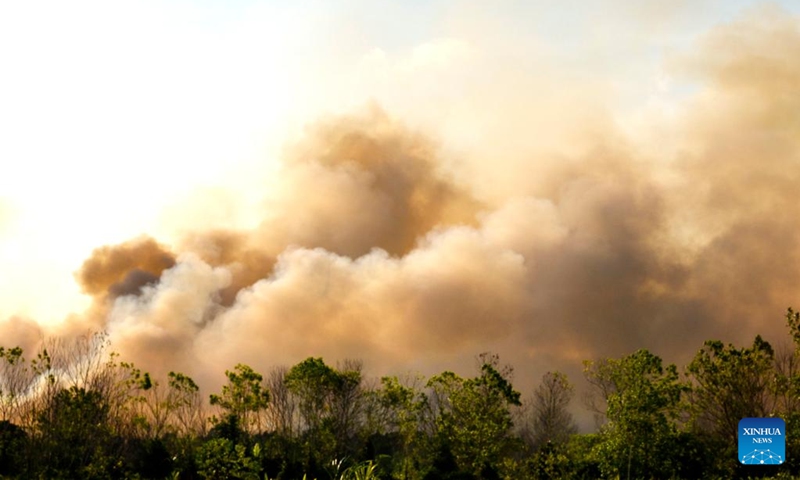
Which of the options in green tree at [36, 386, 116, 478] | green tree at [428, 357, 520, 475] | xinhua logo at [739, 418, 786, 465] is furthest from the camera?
green tree at [428, 357, 520, 475]

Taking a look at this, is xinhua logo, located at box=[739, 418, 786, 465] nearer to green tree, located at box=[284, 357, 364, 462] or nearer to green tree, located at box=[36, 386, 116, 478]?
green tree, located at box=[36, 386, 116, 478]

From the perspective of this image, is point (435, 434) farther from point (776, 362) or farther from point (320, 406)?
point (776, 362)

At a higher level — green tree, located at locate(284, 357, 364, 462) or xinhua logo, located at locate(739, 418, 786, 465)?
green tree, located at locate(284, 357, 364, 462)

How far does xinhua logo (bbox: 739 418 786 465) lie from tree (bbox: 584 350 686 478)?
36.5 feet

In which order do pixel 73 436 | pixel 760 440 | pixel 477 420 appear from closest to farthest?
pixel 760 440 → pixel 73 436 → pixel 477 420

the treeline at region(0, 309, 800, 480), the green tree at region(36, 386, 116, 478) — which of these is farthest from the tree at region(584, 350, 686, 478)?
the green tree at region(36, 386, 116, 478)

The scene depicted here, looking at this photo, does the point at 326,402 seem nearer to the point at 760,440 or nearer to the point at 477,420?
the point at 477,420

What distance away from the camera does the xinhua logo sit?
18203 millimetres

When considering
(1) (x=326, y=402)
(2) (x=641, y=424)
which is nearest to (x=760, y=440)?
(2) (x=641, y=424)

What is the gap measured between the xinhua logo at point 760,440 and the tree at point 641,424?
1112 centimetres

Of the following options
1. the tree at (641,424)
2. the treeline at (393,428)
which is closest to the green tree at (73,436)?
the treeline at (393,428)

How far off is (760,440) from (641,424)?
1190 centimetres

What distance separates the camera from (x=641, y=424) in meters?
30.5

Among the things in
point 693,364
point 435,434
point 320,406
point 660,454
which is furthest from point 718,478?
point 320,406
